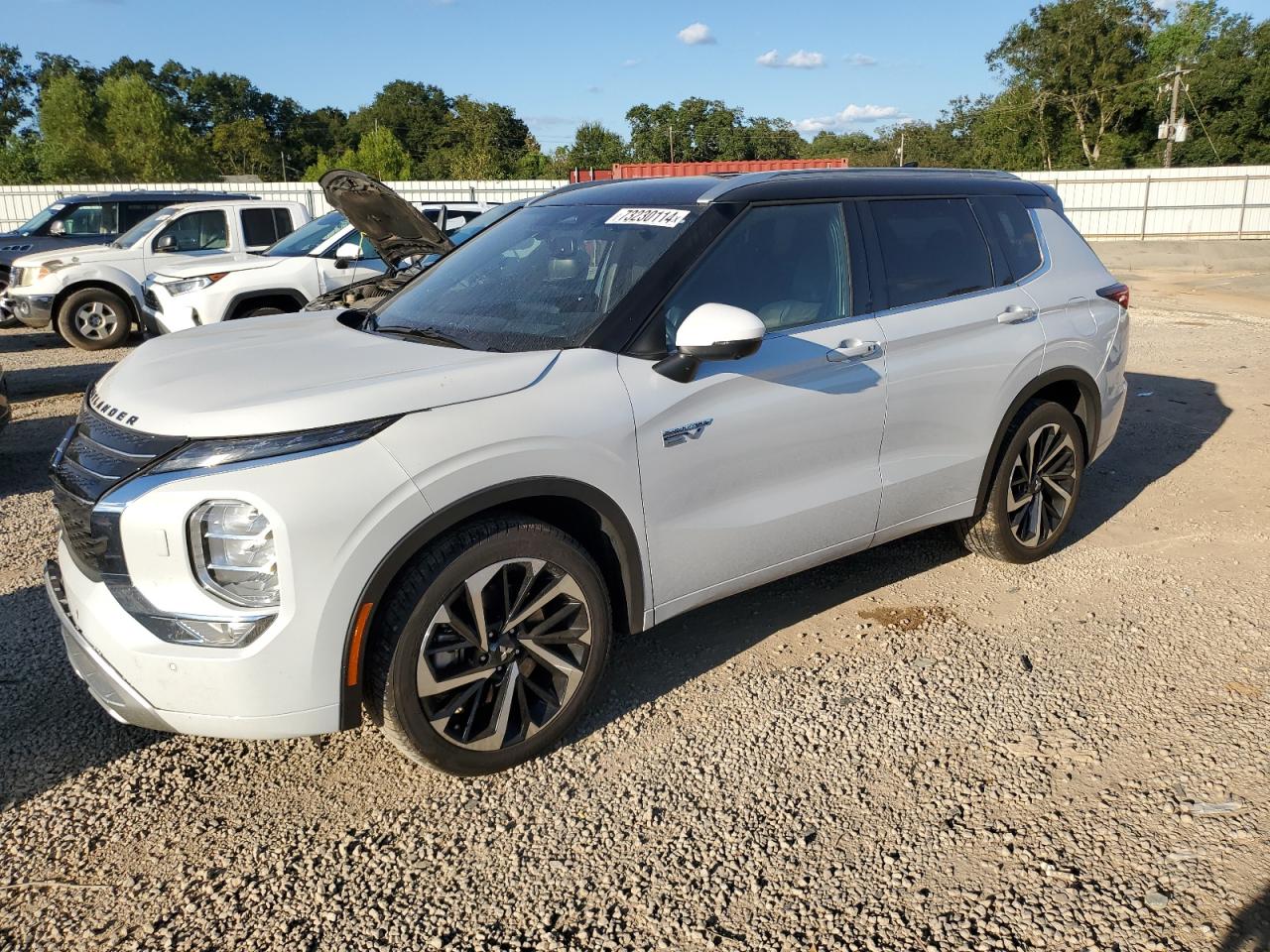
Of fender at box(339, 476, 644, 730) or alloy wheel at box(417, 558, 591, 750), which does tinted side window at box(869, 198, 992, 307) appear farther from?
alloy wheel at box(417, 558, 591, 750)

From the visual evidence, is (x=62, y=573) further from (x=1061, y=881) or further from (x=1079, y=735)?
(x=1079, y=735)

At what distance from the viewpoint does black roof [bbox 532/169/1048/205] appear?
3674mm

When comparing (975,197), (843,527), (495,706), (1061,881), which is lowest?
(1061,881)

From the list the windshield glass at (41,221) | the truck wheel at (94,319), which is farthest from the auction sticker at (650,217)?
the windshield glass at (41,221)

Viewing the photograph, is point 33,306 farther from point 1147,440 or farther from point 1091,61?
point 1091,61

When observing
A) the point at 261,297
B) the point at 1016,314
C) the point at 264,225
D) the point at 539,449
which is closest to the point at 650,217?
the point at 539,449

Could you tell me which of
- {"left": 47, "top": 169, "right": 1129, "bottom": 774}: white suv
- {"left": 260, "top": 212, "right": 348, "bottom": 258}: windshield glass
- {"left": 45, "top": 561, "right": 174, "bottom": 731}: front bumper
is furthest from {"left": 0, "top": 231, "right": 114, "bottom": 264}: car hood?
{"left": 45, "top": 561, "right": 174, "bottom": 731}: front bumper

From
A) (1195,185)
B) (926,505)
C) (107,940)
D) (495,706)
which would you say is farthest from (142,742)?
(1195,185)

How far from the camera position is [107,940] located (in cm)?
244

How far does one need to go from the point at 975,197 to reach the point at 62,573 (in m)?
4.12

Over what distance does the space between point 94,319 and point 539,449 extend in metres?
11.2

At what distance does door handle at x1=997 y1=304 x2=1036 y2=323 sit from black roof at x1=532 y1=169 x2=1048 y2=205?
23.3 inches

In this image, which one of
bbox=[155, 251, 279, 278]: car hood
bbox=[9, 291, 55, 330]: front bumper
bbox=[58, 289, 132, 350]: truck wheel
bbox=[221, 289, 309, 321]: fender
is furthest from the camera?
bbox=[58, 289, 132, 350]: truck wheel

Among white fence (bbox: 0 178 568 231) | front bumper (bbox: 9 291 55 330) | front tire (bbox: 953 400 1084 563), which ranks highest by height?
white fence (bbox: 0 178 568 231)
